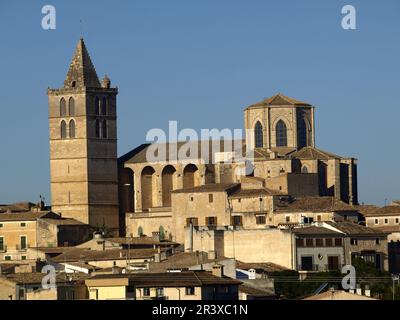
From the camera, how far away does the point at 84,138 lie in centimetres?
8025

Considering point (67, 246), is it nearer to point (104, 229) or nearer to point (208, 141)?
point (104, 229)

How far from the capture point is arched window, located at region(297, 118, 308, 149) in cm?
8084

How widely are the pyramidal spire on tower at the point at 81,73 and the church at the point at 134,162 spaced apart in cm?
5

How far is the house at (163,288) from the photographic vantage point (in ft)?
116

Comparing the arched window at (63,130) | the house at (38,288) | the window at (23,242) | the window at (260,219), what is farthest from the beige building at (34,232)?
the house at (38,288)

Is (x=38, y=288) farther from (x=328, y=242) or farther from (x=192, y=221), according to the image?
(x=192, y=221)

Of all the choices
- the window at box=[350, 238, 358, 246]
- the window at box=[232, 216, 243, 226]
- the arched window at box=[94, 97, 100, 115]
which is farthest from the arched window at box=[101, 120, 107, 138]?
the window at box=[350, 238, 358, 246]

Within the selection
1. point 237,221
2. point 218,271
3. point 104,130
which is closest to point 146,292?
point 218,271

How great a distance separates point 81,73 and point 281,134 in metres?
9.60

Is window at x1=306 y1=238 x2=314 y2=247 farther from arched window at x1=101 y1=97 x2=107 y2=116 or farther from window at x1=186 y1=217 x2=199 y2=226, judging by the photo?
arched window at x1=101 y1=97 x2=107 y2=116

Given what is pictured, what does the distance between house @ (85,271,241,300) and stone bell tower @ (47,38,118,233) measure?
40.4 m

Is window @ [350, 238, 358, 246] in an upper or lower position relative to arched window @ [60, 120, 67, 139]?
lower
